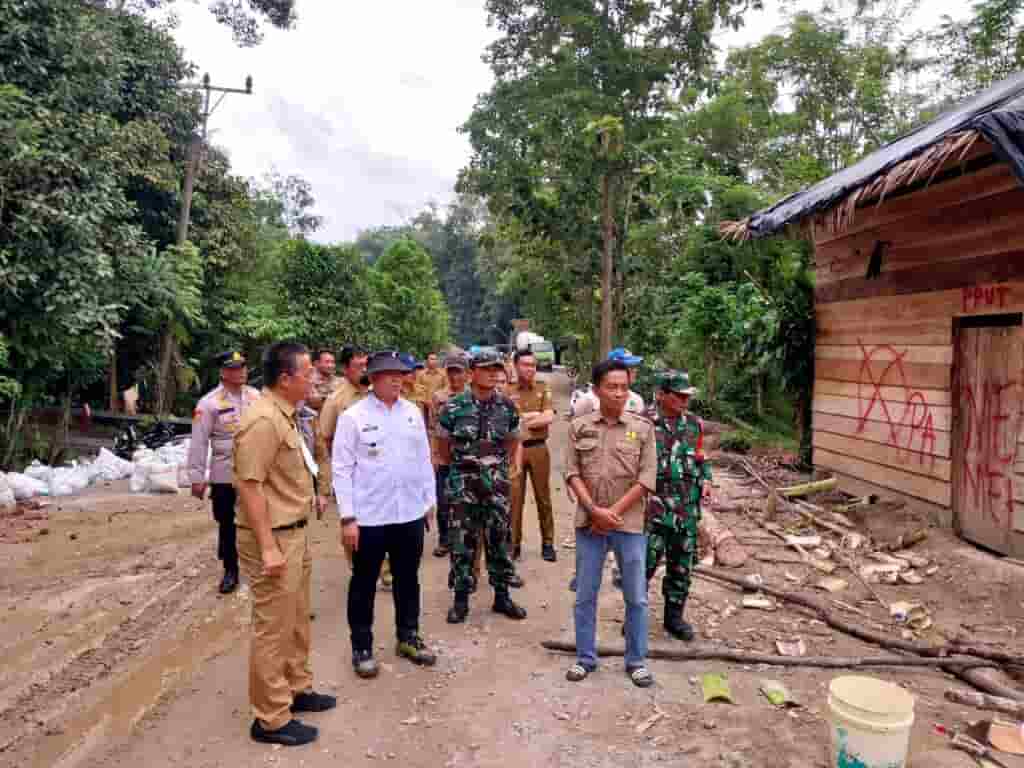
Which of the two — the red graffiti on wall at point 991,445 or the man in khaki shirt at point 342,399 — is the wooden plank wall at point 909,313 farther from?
A: the man in khaki shirt at point 342,399

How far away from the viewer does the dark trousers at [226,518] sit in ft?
18.5

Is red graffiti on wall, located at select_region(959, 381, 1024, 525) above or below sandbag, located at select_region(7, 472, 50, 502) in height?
above

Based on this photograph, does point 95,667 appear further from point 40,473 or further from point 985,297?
point 985,297

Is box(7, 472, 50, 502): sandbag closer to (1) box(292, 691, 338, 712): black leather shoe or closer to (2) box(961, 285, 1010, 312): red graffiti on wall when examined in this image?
(1) box(292, 691, 338, 712): black leather shoe

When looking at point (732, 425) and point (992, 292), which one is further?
point (732, 425)

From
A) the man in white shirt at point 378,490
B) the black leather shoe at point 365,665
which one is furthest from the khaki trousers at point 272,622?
the black leather shoe at point 365,665

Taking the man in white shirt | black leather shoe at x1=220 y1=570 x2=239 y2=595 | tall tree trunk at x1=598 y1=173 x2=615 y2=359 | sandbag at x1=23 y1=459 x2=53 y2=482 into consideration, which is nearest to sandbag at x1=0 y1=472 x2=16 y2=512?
sandbag at x1=23 y1=459 x2=53 y2=482

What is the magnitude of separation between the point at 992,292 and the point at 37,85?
13.5 m

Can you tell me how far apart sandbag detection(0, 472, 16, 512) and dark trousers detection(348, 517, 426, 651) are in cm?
705

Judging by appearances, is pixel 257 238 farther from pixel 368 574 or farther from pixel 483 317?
pixel 483 317

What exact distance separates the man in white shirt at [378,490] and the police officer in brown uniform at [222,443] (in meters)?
1.74

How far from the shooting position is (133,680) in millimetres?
4320

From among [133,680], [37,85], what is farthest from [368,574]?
[37,85]

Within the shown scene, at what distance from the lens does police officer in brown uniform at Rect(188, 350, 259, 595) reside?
18.0 ft
